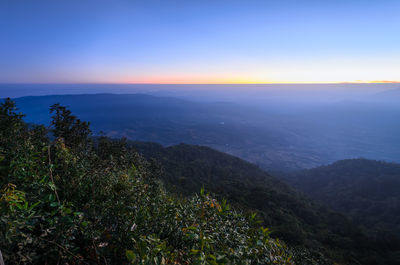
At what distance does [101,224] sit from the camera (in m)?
2.11

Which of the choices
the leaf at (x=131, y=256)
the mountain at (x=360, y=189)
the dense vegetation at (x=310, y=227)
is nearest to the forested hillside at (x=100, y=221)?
the leaf at (x=131, y=256)

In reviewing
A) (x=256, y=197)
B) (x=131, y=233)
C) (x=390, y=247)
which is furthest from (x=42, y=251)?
(x=390, y=247)

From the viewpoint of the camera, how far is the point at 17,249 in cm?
164

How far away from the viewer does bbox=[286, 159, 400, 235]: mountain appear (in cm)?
3850

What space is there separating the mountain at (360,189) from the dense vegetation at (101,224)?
1769 inches

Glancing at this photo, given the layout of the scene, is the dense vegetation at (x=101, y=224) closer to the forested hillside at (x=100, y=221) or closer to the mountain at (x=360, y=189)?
the forested hillside at (x=100, y=221)

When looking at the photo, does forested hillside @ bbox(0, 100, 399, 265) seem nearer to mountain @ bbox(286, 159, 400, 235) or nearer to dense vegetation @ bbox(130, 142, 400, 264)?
dense vegetation @ bbox(130, 142, 400, 264)

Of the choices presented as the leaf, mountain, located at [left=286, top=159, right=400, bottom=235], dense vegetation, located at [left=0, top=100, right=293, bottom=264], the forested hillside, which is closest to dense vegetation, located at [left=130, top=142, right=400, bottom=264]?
the forested hillside

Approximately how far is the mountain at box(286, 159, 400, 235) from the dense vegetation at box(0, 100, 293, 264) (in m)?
44.9

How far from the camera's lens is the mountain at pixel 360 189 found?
38.5 m

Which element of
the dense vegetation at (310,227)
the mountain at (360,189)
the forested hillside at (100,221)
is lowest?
the mountain at (360,189)

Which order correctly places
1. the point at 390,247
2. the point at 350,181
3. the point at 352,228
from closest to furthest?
the point at 390,247, the point at 352,228, the point at 350,181

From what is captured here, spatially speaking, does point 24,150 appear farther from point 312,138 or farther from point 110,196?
point 312,138

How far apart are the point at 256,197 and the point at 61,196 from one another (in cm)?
2970
